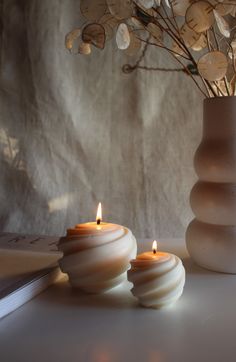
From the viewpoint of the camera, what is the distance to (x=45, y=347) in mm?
418

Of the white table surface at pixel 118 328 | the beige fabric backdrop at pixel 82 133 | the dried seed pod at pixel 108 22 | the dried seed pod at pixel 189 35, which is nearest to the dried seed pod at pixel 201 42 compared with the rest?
the dried seed pod at pixel 189 35

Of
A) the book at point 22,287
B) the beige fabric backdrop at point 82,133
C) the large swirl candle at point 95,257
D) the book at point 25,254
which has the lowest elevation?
the book at point 22,287

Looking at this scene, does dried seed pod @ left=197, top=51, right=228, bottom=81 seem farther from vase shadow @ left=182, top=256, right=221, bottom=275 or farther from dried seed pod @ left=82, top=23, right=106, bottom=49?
vase shadow @ left=182, top=256, right=221, bottom=275

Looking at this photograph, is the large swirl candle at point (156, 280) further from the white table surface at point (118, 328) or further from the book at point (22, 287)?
the book at point (22, 287)

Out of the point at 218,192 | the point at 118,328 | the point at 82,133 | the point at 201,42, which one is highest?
the point at 201,42

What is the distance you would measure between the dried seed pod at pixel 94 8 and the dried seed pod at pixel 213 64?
0.58ft

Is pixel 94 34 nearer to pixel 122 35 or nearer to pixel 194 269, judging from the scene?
pixel 122 35

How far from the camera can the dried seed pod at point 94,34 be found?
620 millimetres

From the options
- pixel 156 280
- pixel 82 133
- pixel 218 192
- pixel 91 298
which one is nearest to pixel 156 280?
pixel 156 280

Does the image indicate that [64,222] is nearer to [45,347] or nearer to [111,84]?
[111,84]

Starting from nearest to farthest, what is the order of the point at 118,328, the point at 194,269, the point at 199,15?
the point at 118,328
the point at 199,15
the point at 194,269

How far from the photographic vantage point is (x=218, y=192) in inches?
25.5

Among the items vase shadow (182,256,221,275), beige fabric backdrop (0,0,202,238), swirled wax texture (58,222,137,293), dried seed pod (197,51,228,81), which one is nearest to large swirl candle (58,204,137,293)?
swirled wax texture (58,222,137,293)

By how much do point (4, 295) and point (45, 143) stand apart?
0.52m
